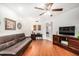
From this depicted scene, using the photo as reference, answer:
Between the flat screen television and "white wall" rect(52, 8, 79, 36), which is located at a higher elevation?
"white wall" rect(52, 8, 79, 36)

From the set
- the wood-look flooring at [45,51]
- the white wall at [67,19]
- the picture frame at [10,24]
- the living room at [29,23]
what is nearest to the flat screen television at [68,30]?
the living room at [29,23]

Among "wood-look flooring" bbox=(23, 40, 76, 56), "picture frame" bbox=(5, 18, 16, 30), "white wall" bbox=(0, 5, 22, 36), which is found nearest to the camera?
"white wall" bbox=(0, 5, 22, 36)

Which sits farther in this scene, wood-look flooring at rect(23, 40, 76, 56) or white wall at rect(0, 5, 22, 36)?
wood-look flooring at rect(23, 40, 76, 56)

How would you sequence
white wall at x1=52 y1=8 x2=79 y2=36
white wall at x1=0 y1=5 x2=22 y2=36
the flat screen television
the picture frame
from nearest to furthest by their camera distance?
white wall at x1=0 y1=5 x2=22 y2=36 < the picture frame < white wall at x1=52 y1=8 x2=79 y2=36 < the flat screen television

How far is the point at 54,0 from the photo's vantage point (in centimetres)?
229

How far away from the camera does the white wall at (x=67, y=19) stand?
4.03m

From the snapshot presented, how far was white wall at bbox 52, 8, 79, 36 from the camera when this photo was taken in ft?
13.2

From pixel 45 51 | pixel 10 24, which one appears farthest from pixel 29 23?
pixel 45 51

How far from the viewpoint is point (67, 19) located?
4535 mm

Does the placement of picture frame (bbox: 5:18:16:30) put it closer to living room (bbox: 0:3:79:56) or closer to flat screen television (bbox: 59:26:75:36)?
living room (bbox: 0:3:79:56)

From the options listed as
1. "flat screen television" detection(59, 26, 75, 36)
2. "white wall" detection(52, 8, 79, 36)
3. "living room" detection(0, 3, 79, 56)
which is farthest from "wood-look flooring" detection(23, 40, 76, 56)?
"white wall" detection(52, 8, 79, 36)

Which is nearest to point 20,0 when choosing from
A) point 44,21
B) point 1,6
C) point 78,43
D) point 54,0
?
point 54,0

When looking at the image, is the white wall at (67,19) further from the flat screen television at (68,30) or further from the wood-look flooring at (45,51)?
the wood-look flooring at (45,51)

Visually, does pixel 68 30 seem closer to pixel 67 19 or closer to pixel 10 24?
pixel 67 19
